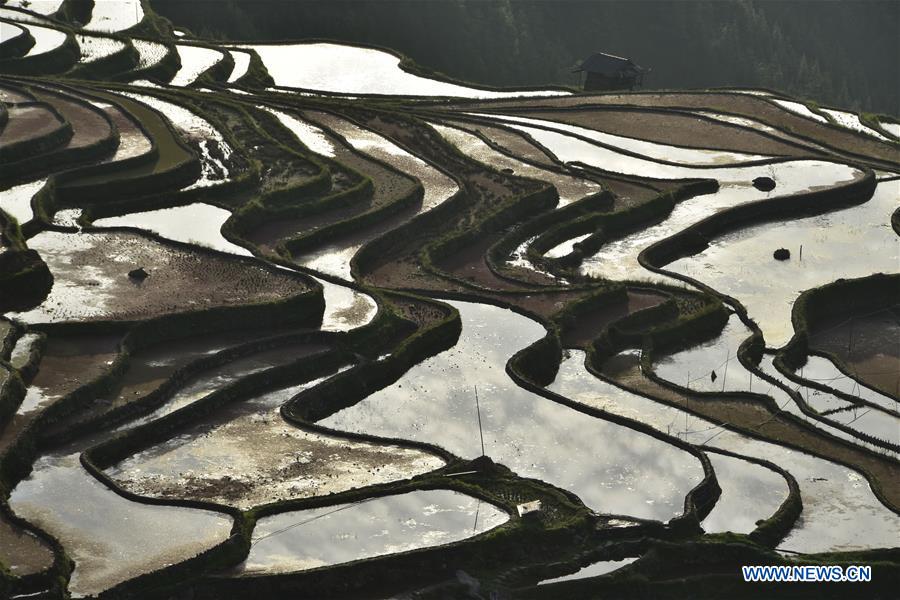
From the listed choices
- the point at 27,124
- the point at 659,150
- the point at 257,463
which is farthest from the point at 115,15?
the point at 257,463

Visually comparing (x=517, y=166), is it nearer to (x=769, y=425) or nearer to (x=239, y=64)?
(x=769, y=425)

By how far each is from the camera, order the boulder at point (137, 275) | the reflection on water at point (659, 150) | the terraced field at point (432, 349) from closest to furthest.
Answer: the terraced field at point (432, 349) → the boulder at point (137, 275) → the reflection on water at point (659, 150)

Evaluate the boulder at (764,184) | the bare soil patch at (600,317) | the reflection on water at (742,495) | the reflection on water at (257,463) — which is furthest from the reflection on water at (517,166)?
the reflection on water at (257,463)

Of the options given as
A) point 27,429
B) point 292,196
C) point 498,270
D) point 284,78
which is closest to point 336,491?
point 27,429

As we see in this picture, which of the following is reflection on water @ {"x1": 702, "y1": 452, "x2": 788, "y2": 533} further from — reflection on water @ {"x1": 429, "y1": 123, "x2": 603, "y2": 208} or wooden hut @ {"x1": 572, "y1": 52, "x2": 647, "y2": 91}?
wooden hut @ {"x1": 572, "y1": 52, "x2": 647, "y2": 91}

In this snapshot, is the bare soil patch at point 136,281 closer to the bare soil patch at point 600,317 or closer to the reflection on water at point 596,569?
the bare soil patch at point 600,317

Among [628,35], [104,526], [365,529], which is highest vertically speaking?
[104,526]

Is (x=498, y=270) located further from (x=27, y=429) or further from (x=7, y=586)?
(x=7, y=586)
